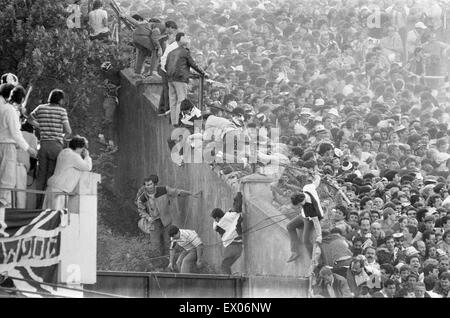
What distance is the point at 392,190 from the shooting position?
30953mm

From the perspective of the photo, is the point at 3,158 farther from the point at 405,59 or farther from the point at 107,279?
the point at 405,59

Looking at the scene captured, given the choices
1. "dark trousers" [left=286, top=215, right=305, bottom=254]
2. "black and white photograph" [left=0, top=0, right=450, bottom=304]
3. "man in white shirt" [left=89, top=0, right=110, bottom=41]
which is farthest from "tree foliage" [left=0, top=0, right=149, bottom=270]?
"dark trousers" [left=286, top=215, right=305, bottom=254]

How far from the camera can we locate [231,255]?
97.6 feet

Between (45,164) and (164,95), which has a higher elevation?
(164,95)

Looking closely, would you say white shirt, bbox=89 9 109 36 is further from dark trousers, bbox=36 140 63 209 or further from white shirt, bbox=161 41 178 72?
dark trousers, bbox=36 140 63 209

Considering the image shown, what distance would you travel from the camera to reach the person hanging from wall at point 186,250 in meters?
29.9

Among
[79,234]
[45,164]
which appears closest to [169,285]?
[79,234]

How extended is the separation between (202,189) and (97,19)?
4.16 meters

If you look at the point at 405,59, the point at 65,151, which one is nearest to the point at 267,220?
the point at 65,151

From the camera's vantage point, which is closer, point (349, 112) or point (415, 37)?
point (349, 112)

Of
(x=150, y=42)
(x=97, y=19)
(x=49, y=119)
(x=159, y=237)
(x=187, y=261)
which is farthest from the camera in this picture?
(x=97, y=19)

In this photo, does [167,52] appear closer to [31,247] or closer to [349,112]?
[349,112]

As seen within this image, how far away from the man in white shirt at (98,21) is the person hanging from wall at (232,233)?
5.53 meters

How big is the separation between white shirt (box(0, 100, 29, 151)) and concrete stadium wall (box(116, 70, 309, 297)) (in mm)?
5181
